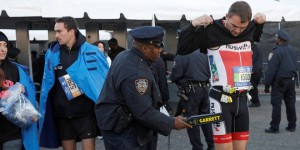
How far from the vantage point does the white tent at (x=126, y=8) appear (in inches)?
329

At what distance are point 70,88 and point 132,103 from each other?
1.49 meters

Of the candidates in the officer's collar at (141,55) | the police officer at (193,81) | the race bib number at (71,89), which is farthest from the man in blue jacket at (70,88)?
the police officer at (193,81)

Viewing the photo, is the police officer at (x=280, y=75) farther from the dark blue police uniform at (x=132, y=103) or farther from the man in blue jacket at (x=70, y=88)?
the dark blue police uniform at (x=132, y=103)

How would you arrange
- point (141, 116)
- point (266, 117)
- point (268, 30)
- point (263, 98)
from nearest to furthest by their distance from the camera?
point (141, 116) → point (266, 117) → point (263, 98) → point (268, 30)

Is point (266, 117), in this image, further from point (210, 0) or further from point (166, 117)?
point (166, 117)

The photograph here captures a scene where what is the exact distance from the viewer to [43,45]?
20.3 metres

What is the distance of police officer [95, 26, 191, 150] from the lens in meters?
3.16

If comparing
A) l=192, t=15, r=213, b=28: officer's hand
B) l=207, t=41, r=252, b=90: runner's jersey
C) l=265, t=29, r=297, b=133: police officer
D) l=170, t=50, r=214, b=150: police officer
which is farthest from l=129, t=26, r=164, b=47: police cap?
l=265, t=29, r=297, b=133: police officer

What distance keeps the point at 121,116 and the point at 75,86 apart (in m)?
1.33

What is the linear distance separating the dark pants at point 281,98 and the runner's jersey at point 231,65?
4686 mm

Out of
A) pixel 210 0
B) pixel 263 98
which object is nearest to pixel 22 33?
pixel 210 0

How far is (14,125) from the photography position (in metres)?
4.20

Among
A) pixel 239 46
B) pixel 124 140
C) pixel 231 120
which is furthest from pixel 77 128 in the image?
pixel 239 46

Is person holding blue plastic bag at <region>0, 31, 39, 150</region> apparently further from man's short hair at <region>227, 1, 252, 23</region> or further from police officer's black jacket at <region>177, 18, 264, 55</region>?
man's short hair at <region>227, 1, 252, 23</region>
